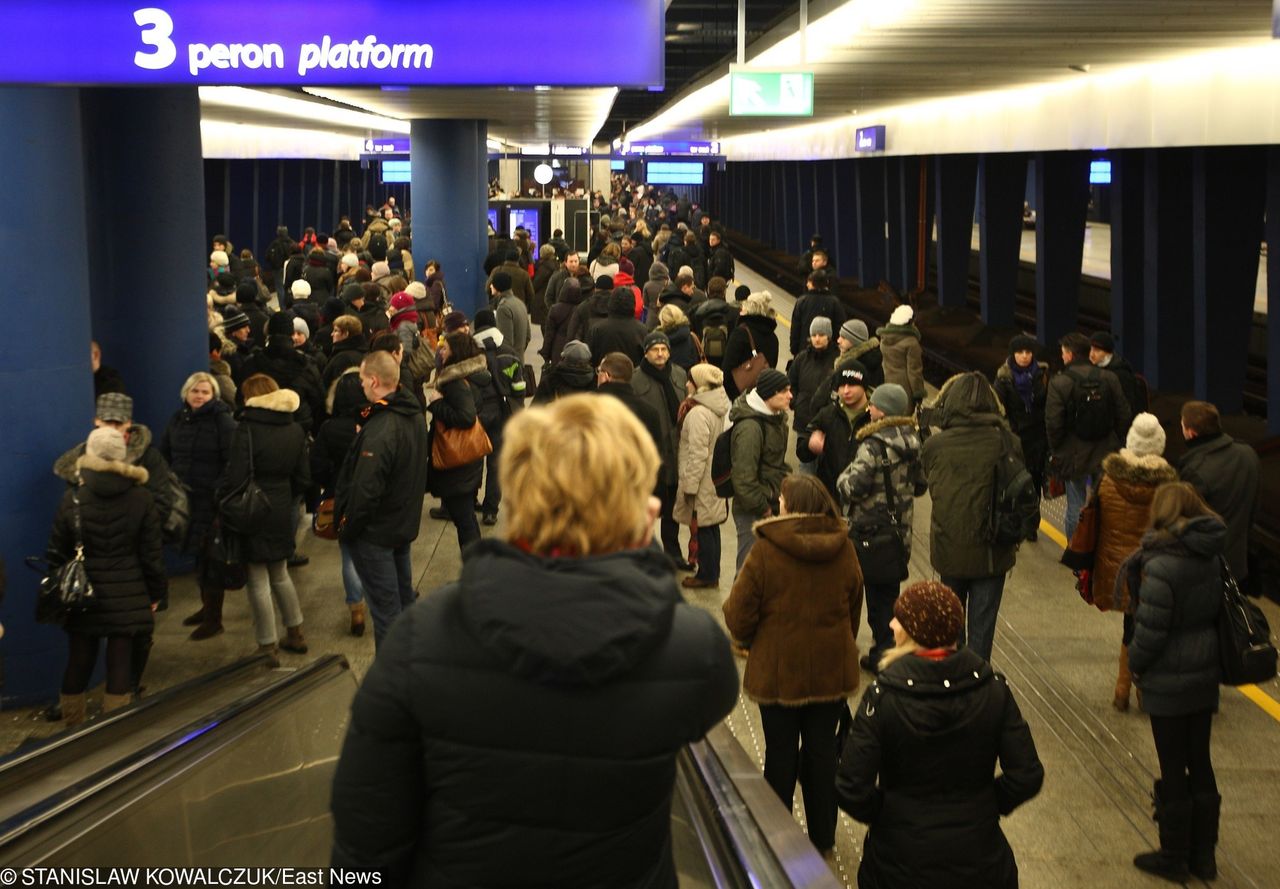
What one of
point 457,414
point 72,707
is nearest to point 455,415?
point 457,414

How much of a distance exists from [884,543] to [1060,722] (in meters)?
1.30

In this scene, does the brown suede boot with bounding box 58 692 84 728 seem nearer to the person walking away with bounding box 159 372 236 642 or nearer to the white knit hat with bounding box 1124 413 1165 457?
the person walking away with bounding box 159 372 236 642

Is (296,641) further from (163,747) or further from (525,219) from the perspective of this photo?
(525,219)

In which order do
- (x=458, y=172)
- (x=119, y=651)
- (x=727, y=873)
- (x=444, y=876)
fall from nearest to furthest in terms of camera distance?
(x=444, y=876)
(x=727, y=873)
(x=119, y=651)
(x=458, y=172)

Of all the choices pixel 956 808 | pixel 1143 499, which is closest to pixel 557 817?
pixel 956 808

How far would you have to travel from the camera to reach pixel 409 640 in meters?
2.40

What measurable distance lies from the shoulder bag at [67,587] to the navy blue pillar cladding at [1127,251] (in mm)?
13202

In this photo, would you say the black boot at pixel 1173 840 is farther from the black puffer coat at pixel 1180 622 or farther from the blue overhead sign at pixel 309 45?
the blue overhead sign at pixel 309 45

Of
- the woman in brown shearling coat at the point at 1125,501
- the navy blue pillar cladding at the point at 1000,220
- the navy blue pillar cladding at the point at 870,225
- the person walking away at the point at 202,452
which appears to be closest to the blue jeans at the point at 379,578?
the person walking away at the point at 202,452

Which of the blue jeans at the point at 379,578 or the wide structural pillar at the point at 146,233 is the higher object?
the wide structural pillar at the point at 146,233

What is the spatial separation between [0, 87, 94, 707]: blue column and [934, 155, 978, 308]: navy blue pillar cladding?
19.8 meters

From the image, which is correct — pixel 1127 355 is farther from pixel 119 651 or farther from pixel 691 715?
pixel 691 715

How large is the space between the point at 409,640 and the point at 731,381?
10611 millimetres

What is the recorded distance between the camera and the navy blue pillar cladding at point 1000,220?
2303cm
